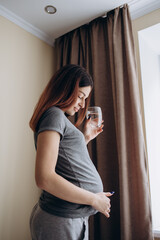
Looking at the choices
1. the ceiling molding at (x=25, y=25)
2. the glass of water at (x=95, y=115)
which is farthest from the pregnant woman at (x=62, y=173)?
the ceiling molding at (x=25, y=25)

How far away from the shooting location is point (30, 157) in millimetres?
1868

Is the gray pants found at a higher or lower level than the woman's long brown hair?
lower

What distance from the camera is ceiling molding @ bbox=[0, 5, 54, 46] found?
1811 mm

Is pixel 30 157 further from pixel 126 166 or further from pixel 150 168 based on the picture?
pixel 150 168

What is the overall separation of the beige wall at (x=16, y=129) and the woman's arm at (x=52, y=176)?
41.0 inches

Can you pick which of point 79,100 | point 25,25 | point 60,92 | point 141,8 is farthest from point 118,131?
point 25,25

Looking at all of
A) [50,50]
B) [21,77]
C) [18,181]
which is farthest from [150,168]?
[50,50]

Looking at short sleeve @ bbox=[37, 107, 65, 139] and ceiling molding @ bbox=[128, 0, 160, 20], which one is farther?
ceiling molding @ bbox=[128, 0, 160, 20]

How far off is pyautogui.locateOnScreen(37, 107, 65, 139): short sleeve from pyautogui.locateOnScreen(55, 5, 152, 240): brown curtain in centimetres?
82

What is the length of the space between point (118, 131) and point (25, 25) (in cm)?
140

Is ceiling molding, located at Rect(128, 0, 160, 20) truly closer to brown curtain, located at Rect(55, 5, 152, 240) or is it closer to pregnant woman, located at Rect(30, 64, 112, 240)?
brown curtain, located at Rect(55, 5, 152, 240)

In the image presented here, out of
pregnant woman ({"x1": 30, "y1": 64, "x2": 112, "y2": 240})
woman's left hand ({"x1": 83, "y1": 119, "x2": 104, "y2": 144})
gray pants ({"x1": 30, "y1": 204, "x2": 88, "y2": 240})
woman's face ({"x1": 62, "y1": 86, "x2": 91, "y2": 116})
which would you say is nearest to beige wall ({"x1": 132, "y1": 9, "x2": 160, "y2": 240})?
woman's left hand ({"x1": 83, "y1": 119, "x2": 104, "y2": 144})

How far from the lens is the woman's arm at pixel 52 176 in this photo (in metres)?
0.72

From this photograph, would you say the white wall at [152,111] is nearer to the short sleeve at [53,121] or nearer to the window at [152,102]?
the window at [152,102]
